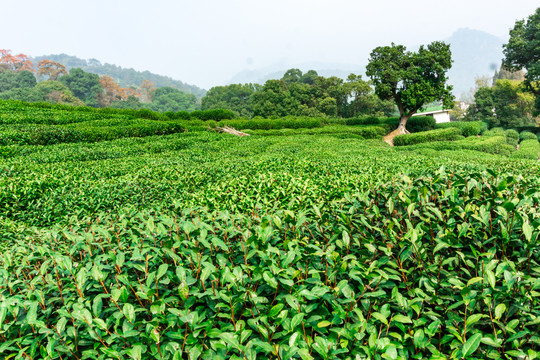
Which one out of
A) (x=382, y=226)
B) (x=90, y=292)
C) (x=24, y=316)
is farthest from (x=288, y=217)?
(x=24, y=316)

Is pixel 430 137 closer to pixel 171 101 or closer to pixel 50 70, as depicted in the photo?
pixel 171 101

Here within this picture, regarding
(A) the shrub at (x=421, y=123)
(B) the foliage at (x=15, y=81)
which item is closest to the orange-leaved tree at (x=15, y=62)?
(B) the foliage at (x=15, y=81)

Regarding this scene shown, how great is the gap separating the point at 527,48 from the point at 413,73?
1368cm

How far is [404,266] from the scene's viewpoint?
1.72m

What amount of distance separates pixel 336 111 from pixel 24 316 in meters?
53.1

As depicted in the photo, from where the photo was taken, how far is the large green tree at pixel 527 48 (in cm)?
2887

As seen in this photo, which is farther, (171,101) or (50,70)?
(171,101)

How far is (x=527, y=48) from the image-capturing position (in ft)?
97.7

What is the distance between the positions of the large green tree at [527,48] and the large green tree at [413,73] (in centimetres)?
922

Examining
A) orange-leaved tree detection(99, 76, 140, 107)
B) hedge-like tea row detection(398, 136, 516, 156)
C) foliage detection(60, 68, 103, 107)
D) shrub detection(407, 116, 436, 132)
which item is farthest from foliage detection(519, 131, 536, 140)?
orange-leaved tree detection(99, 76, 140, 107)

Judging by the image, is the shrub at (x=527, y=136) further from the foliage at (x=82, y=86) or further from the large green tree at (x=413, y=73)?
the foliage at (x=82, y=86)

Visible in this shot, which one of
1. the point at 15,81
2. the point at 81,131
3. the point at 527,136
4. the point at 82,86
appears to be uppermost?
the point at 82,86

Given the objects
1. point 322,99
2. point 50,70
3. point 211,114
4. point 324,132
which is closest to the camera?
point 324,132

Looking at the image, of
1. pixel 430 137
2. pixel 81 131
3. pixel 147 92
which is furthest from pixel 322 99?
pixel 147 92
